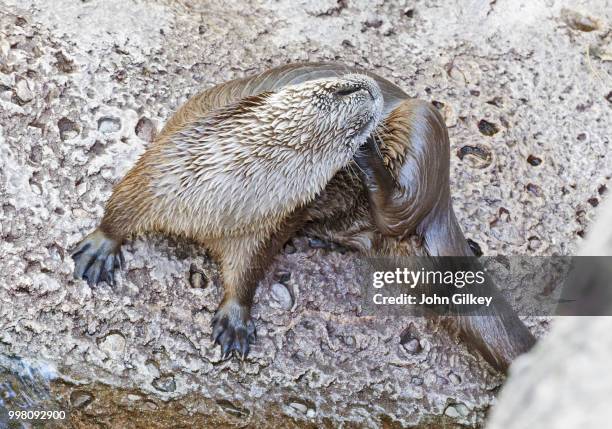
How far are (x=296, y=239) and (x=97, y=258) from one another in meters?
0.56

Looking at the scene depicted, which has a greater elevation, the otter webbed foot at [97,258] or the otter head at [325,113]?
the otter head at [325,113]

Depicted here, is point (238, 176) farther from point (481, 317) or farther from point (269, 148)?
point (481, 317)

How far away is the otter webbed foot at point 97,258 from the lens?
1862mm

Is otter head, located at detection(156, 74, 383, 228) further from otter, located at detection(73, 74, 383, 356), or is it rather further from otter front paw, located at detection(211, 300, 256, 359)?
otter front paw, located at detection(211, 300, 256, 359)

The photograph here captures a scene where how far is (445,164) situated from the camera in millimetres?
1948

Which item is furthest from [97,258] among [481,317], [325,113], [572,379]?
[572,379]

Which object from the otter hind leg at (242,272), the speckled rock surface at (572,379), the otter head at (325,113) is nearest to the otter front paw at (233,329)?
the otter hind leg at (242,272)

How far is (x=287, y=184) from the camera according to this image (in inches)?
69.4

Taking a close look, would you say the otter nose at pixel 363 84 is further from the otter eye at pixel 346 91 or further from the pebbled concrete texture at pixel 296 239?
the pebbled concrete texture at pixel 296 239

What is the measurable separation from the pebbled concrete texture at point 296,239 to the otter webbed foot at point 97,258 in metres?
0.03

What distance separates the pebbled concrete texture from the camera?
1.81m

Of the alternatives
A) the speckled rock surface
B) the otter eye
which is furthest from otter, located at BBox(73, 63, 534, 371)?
the speckled rock surface

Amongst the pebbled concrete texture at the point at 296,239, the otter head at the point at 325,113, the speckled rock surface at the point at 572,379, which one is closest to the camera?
the speckled rock surface at the point at 572,379

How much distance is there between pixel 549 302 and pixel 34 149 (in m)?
1.51
